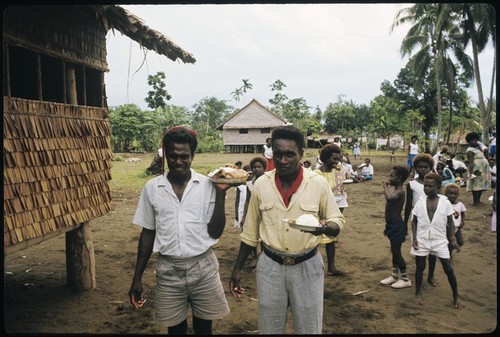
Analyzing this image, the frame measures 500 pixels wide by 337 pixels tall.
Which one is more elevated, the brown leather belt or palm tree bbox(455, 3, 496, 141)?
palm tree bbox(455, 3, 496, 141)

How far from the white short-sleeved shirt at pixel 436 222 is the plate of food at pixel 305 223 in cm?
252

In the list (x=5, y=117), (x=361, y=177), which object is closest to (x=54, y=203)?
(x=5, y=117)

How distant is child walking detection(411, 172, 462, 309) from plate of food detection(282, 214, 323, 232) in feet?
8.26

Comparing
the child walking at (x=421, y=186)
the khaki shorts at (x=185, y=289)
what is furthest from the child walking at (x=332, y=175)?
the khaki shorts at (x=185, y=289)

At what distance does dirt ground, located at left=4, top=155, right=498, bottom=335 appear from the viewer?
403cm

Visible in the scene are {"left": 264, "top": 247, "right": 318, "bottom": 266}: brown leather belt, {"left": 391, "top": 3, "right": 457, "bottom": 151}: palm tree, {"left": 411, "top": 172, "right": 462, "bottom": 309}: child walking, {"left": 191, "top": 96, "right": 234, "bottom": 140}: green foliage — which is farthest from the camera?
{"left": 191, "top": 96, "right": 234, "bottom": 140}: green foliage

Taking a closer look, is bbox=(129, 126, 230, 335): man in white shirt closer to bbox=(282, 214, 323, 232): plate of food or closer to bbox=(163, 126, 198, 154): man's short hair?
bbox=(163, 126, 198, 154): man's short hair

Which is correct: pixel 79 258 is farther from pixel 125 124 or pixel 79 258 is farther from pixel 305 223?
pixel 125 124

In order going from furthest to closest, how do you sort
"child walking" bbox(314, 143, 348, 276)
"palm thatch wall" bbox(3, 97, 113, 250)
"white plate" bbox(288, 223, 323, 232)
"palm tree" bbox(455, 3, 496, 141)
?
"palm tree" bbox(455, 3, 496, 141) < "child walking" bbox(314, 143, 348, 276) < "palm thatch wall" bbox(3, 97, 113, 250) < "white plate" bbox(288, 223, 323, 232)

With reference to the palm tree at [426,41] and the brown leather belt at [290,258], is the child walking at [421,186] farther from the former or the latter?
the palm tree at [426,41]

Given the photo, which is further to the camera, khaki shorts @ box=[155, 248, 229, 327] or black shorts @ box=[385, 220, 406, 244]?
black shorts @ box=[385, 220, 406, 244]

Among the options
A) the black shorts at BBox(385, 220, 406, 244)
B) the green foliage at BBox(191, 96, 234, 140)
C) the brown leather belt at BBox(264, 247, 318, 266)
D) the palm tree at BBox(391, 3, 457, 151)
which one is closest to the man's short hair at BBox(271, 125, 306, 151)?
the brown leather belt at BBox(264, 247, 318, 266)

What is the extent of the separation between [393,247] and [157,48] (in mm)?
4222

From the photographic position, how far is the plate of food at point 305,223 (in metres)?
2.40
